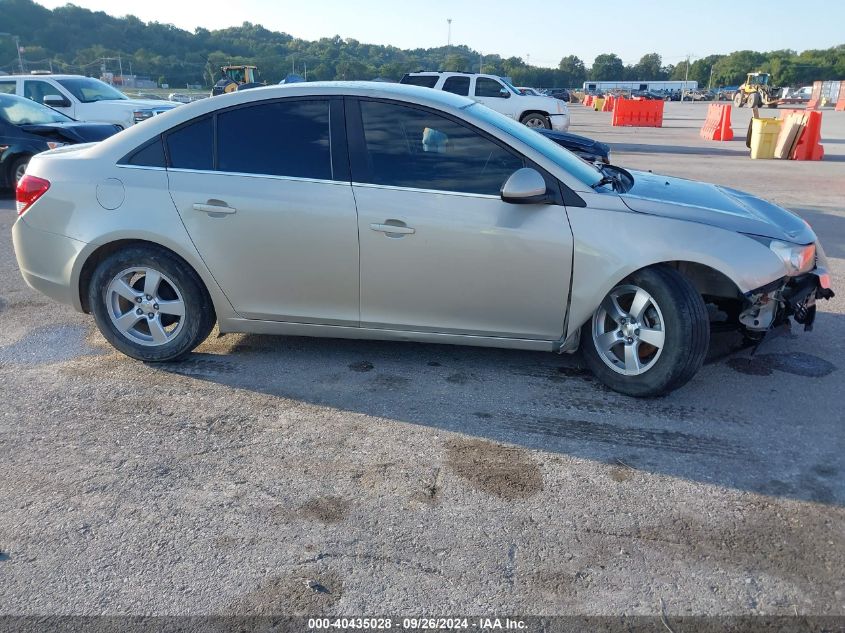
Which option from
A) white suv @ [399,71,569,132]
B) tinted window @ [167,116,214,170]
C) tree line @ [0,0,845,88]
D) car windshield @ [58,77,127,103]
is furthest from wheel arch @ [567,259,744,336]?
tree line @ [0,0,845,88]

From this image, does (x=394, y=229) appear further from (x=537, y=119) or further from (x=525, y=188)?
(x=537, y=119)

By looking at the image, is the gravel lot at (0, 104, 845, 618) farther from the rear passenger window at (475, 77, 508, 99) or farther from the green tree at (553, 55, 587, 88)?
the green tree at (553, 55, 587, 88)

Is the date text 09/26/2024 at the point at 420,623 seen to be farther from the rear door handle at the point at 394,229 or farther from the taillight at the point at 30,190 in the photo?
the taillight at the point at 30,190

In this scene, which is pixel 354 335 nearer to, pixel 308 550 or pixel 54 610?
pixel 308 550

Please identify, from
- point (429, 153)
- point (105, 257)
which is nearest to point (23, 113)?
point (105, 257)

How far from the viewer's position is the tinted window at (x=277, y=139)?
413cm

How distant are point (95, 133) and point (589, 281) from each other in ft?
32.1

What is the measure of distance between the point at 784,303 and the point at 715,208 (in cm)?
69

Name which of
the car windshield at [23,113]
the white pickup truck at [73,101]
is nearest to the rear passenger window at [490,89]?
the white pickup truck at [73,101]

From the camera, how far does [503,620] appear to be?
93.3 inches

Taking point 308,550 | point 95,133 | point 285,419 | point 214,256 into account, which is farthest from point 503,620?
point 95,133

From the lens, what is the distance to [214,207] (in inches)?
163

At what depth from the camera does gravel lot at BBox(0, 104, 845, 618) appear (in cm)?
252

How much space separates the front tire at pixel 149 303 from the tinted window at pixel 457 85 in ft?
52.3
